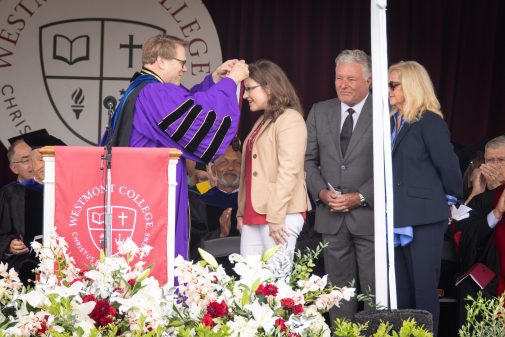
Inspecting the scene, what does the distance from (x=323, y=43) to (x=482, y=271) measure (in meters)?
2.90

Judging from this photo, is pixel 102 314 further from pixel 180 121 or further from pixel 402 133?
pixel 402 133

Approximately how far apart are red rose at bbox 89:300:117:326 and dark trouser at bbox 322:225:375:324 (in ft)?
9.65

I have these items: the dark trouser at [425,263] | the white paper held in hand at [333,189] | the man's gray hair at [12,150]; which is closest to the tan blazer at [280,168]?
the white paper held in hand at [333,189]

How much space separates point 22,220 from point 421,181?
119 inches

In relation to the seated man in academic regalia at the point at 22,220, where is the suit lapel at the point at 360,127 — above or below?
above

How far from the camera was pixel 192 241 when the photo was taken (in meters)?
7.77

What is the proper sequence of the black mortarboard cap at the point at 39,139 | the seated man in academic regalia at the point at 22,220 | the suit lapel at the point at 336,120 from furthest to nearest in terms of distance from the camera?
the black mortarboard cap at the point at 39,139 → the seated man in academic regalia at the point at 22,220 → the suit lapel at the point at 336,120

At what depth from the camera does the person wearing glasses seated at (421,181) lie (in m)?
5.92

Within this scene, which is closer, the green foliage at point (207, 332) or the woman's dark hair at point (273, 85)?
the green foliage at point (207, 332)

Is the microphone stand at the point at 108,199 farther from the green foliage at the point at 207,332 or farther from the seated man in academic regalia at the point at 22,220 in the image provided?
the seated man in academic regalia at the point at 22,220

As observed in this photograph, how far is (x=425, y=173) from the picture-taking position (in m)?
5.98

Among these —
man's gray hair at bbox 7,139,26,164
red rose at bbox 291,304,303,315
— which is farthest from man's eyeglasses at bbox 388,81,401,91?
man's gray hair at bbox 7,139,26,164

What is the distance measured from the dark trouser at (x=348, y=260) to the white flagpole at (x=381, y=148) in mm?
871

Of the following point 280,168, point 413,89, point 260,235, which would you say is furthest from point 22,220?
point 413,89
